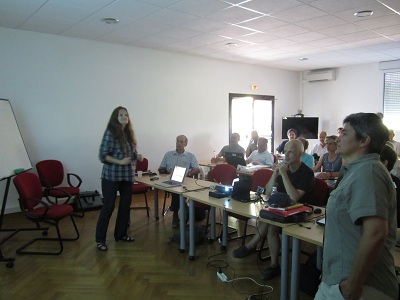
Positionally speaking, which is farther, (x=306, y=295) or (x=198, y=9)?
(x=198, y=9)

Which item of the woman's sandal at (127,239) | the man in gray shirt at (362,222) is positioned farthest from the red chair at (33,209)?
the man in gray shirt at (362,222)

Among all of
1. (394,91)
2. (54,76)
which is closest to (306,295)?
(54,76)

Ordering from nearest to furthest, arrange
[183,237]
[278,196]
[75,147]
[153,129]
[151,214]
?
[278,196]
[183,237]
[151,214]
[75,147]
[153,129]

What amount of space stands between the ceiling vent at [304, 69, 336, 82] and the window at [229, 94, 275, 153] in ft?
4.52

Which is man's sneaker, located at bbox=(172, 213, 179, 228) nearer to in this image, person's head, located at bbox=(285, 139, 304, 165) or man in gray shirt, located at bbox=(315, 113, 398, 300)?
person's head, located at bbox=(285, 139, 304, 165)

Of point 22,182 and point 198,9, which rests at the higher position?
point 198,9

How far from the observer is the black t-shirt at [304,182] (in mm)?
2955

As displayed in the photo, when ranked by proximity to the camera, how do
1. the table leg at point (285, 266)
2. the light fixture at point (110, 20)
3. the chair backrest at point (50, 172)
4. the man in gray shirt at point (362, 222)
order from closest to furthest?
the man in gray shirt at point (362, 222)
the table leg at point (285, 266)
the light fixture at point (110, 20)
the chair backrest at point (50, 172)

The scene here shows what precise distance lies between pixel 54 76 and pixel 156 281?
3982 mm

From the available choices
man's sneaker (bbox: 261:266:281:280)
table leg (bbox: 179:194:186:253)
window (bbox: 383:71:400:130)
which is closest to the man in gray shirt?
man's sneaker (bbox: 261:266:281:280)

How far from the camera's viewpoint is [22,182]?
11.9 feet

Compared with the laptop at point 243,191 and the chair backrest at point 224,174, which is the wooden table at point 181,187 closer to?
the chair backrest at point 224,174

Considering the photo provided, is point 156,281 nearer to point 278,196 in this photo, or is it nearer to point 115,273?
point 115,273

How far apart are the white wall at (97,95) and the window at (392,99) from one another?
3.91 meters
